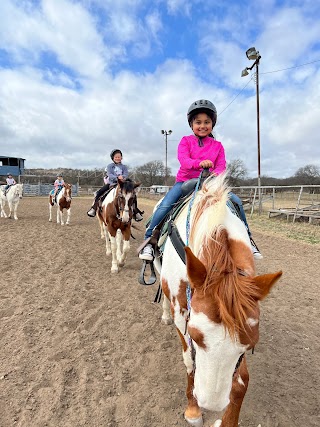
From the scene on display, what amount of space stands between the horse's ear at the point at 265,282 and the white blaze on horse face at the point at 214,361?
0.28 meters

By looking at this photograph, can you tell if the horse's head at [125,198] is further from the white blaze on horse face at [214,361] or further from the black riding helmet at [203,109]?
the white blaze on horse face at [214,361]

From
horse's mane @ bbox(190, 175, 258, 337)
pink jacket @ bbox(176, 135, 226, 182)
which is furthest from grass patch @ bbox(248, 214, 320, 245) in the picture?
horse's mane @ bbox(190, 175, 258, 337)

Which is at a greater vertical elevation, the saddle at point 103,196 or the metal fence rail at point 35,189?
the metal fence rail at point 35,189

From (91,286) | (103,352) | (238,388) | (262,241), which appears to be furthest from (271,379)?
(262,241)

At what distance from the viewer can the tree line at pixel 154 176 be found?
128 ft

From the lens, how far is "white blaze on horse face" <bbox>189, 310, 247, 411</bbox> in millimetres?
1422

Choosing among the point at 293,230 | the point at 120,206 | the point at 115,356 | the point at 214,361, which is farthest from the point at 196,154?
the point at 293,230

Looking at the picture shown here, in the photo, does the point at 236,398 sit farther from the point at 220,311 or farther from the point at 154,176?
the point at 154,176

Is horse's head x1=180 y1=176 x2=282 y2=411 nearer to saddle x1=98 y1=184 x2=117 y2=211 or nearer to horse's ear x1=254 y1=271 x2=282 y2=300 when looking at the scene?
horse's ear x1=254 y1=271 x2=282 y2=300

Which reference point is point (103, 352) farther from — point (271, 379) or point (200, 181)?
point (200, 181)

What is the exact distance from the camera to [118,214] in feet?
20.9

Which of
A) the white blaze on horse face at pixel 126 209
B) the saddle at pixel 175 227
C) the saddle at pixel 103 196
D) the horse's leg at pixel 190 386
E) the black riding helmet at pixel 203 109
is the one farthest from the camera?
the saddle at pixel 103 196

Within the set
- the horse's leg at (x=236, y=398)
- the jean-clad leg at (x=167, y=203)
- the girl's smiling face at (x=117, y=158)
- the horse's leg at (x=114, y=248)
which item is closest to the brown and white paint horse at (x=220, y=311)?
the horse's leg at (x=236, y=398)

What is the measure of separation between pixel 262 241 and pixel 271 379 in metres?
7.65
